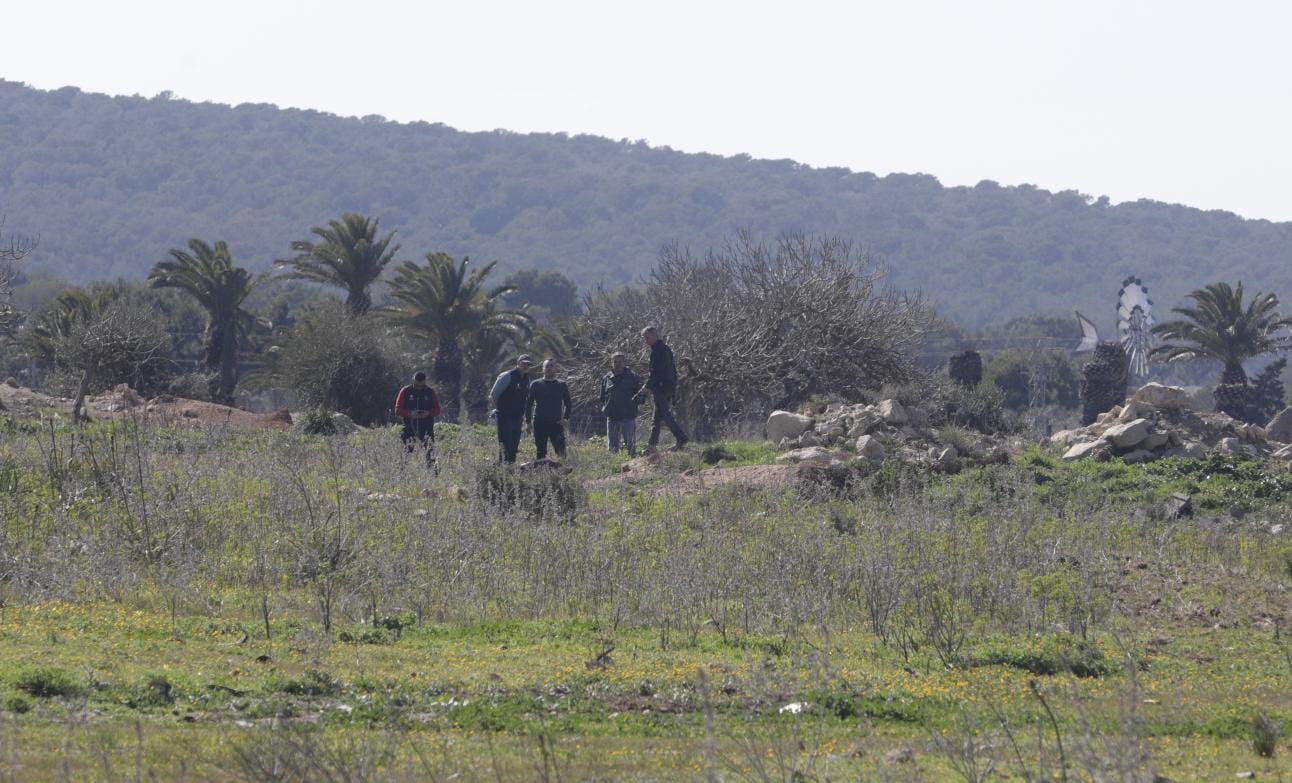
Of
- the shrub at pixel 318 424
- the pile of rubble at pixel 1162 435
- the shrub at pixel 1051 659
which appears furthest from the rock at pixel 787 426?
the shrub at pixel 1051 659

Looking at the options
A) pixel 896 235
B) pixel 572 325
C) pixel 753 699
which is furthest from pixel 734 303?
pixel 896 235

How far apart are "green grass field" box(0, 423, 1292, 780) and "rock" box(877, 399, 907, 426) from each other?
3014 millimetres

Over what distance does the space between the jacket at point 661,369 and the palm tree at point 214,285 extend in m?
24.9

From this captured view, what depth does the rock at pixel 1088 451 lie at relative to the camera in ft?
68.2

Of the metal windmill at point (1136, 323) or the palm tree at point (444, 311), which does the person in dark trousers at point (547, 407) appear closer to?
the palm tree at point (444, 311)

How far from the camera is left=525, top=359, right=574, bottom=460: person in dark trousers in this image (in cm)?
1836

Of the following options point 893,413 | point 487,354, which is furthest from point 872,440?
point 487,354

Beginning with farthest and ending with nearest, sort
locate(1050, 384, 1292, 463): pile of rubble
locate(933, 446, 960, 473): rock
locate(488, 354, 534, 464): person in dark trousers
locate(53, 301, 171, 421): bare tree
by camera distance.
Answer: locate(53, 301, 171, 421): bare tree < locate(1050, 384, 1292, 463): pile of rubble < locate(933, 446, 960, 473): rock < locate(488, 354, 534, 464): person in dark trousers

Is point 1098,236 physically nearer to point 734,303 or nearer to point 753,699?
point 734,303

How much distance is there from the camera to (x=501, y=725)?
7363 mm

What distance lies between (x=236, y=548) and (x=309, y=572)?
124 centimetres

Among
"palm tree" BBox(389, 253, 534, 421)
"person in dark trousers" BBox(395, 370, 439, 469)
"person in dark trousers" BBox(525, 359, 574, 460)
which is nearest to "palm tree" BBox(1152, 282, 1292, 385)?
"palm tree" BBox(389, 253, 534, 421)

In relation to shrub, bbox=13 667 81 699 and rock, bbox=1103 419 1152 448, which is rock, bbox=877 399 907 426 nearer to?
rock, bbox=1103 419 1152 448

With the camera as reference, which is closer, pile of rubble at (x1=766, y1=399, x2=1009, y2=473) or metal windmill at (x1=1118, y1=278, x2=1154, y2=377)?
pile of rubble at (x1=766, y1=399, x2=1009, y2=473)
